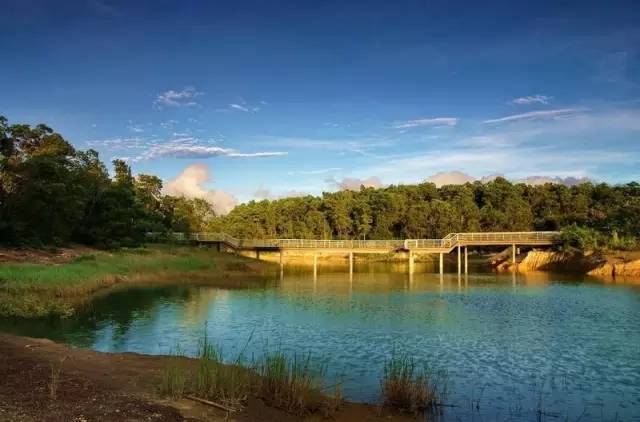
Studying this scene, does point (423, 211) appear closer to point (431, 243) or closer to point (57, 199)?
point (431, 243)

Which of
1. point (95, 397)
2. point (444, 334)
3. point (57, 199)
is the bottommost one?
point (444, 334)

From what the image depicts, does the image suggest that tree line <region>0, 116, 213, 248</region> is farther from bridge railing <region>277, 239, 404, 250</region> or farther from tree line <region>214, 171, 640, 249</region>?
tree line <region>214, 171, 640, 249</region>

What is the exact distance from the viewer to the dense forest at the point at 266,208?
43344 millimetres

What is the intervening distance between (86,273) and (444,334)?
24533 mm

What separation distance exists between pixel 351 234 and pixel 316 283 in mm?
54052

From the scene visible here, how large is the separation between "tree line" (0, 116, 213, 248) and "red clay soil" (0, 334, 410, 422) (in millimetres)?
31318

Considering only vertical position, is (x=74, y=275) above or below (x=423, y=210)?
below

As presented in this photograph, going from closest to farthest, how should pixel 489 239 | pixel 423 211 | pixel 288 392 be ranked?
pixel 288 392 < pixel 489 239 < pixel 423 211

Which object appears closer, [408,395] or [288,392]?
[288,392]

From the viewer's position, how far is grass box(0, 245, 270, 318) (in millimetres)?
23422

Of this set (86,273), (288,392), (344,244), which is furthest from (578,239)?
(288,392)

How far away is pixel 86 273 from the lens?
34.2 metres

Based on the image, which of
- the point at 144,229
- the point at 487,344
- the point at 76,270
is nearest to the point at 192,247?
the point at 144,229

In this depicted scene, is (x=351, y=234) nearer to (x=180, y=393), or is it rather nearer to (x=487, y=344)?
(x=487, y=344)
